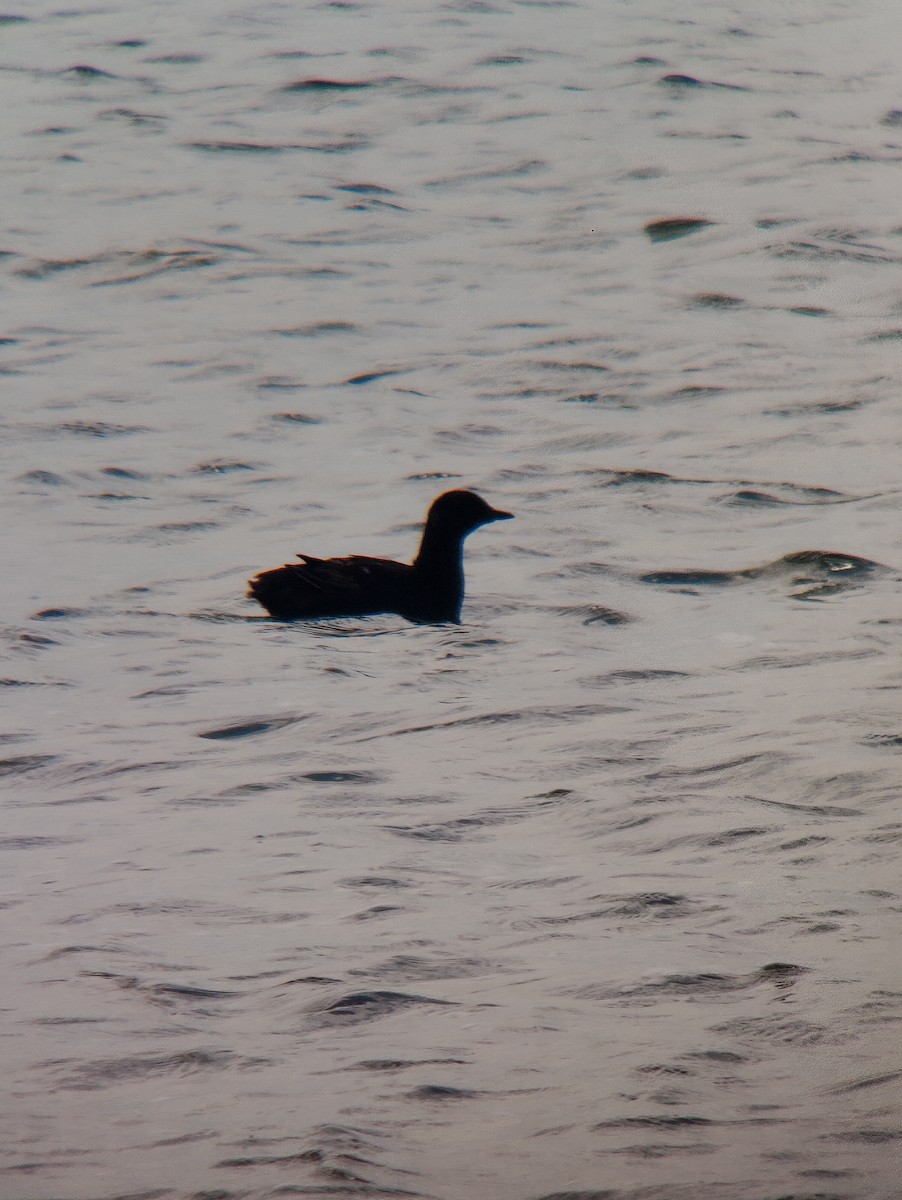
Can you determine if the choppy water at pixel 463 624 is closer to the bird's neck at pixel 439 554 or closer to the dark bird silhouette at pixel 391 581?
the dark bird silhouette at pixel 391 581

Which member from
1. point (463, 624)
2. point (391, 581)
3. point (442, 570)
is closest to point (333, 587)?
point (391, 581)

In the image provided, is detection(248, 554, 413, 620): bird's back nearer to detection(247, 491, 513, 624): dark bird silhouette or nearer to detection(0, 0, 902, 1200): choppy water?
detection(247, 491, 513, 624): dark bird silhouette

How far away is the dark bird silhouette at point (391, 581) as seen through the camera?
30.3 ft

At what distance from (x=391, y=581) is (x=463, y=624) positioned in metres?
0.42

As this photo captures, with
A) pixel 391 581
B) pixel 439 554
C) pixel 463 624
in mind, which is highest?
pixel 439 554

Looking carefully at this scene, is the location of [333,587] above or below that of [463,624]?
above

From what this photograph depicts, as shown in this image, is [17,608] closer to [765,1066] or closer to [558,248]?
[765,1066]

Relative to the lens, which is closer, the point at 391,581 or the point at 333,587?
the point at 333,587

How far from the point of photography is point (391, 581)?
9.48 metres

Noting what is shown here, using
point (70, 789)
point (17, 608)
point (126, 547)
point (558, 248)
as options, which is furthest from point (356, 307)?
point (70, 789)

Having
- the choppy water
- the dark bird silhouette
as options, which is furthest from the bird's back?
the choppy water

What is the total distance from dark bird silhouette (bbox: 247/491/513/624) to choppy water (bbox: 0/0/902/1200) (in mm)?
148

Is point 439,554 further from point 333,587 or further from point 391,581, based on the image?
point 333,587

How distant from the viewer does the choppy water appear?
4812mm
